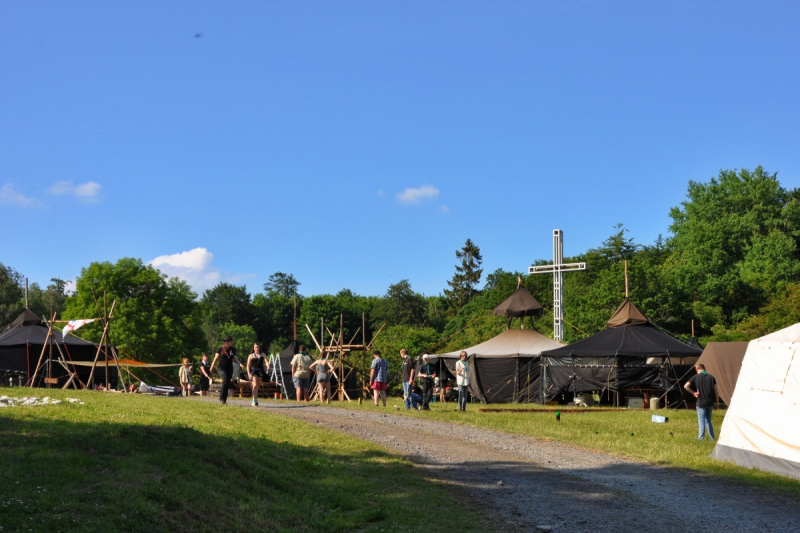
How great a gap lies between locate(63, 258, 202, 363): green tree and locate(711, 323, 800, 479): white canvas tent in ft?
167

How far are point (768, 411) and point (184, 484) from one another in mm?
9994

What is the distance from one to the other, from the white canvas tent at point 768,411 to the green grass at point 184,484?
5813 millimetres

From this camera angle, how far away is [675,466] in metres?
12.7

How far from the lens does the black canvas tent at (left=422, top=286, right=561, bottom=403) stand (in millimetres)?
32875

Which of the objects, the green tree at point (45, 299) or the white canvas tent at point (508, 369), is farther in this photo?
the green tree at point (45, 299)

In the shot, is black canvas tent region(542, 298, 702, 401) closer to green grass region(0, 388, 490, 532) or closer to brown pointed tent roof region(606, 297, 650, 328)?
brown pointed tent roof region(606, 297, 650, 328)

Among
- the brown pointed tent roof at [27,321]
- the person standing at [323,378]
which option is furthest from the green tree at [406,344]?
the person standing at [323,378]

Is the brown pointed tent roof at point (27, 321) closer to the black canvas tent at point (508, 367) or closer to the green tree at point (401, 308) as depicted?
the black canvas tent at point (508, 367)

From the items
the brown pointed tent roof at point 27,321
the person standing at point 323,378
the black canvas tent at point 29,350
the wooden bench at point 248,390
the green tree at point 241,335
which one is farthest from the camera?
the green tree at point 241,335

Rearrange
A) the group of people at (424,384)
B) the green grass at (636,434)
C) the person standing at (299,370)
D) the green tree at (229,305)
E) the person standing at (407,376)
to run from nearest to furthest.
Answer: the green grass at (636,434), the group of people at (424,384), the person standing at (407,376), the person standing at (299,370), the green tree at (229,305)

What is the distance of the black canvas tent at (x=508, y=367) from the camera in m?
32.9

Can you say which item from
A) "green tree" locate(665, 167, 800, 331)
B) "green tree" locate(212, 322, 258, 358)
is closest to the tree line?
"green tree" locate(665, 167, 800, 331)

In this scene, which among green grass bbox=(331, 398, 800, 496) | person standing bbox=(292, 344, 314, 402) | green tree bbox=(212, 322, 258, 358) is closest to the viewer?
green grass bbox=(331, 398, 800, 496)

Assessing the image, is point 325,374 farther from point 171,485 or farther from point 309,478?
point 171,485
